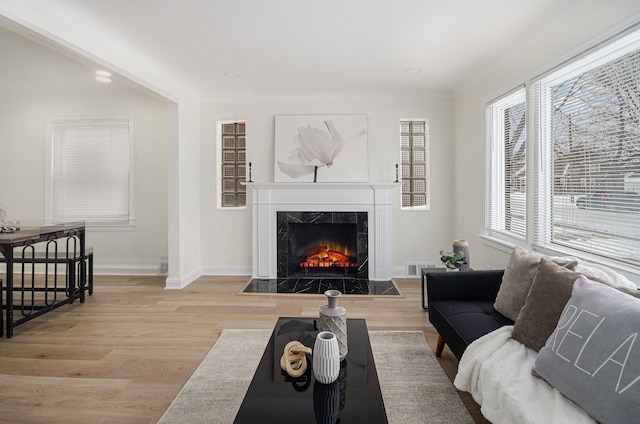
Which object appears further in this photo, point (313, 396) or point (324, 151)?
point (324, 151)

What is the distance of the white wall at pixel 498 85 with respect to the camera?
215 cm

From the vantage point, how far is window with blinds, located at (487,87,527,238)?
3162 mm

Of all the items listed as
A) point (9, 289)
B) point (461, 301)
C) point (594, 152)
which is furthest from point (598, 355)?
point (9, 289)

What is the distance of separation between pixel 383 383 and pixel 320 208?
270 cm

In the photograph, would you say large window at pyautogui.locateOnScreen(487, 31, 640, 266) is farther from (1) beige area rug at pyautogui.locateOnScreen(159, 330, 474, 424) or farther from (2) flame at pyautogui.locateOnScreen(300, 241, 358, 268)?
(2) flame at pyautogui.locateOnScreen(300, 241, 358, 268)

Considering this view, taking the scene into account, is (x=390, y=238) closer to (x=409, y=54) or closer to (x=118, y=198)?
(x=409, y=54)

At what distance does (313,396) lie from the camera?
136 cm

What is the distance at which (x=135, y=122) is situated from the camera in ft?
15.5

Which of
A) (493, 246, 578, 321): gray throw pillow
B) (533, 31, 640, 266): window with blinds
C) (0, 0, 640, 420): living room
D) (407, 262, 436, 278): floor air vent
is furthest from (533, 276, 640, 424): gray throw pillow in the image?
(407, 262, 436, 278): floor air vent

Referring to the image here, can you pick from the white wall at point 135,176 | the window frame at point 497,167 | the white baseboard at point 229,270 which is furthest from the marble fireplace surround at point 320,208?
the white wall at point 135,176

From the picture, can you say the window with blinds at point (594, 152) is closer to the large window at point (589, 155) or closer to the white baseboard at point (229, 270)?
the large window at point (589, 155)

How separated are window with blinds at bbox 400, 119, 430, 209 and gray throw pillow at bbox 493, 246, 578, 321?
2.57 m

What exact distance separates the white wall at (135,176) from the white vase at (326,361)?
4050mm

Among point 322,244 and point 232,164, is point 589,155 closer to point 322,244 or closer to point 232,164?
point 322,244
